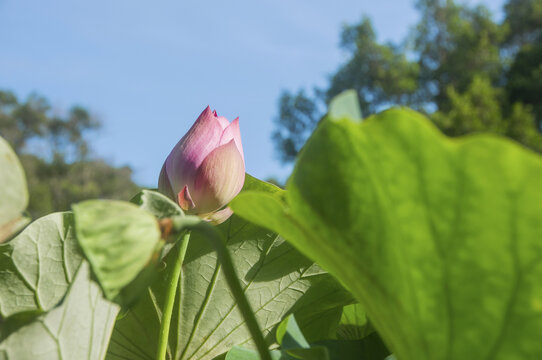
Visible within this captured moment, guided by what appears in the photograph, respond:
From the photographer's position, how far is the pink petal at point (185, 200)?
0.23m

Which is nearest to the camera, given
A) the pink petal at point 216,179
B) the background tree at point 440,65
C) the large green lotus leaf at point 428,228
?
the large green lotus leaf at point 428,228

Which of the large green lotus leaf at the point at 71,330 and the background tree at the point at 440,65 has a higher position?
the background tree at the point at 440,65

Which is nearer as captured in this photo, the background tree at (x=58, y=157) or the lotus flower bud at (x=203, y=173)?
the lotus flower bud at (x=203, y=173)

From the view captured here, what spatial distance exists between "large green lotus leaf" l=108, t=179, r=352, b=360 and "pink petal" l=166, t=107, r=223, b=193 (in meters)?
0.04

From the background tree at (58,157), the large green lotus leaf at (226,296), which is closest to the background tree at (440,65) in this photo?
the background tree at (58,157)

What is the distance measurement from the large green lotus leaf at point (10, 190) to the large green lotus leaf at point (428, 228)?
0.07 meters

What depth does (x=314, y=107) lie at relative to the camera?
10.9 meters

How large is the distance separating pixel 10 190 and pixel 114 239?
0.03m

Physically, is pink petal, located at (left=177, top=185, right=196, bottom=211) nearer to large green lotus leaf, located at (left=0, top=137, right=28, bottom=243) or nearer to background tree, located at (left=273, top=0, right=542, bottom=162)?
large green lotus leaf, located at (left=0, top=137, right=28, bottom=243)

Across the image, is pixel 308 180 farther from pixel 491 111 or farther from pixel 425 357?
pixel 491 111

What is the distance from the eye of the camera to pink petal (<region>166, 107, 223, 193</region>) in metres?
0.23

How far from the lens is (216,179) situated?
0.73ft

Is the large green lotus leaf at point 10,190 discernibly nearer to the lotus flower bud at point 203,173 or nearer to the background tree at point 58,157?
the lotus flower bud at point 203,173

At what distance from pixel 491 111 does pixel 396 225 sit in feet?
30.1
